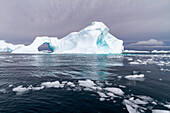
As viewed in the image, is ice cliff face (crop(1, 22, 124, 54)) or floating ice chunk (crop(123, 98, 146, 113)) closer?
floating ice chunk (crop(123, 98, 146, 113))

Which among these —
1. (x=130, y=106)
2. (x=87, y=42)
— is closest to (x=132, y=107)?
(x=130, y=106)

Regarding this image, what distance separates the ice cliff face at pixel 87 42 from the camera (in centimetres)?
5731

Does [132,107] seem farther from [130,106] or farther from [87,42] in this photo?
[87,42]

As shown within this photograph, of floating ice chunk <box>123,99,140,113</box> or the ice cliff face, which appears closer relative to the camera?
floating ice chunk <box>123,99,140,113</box>

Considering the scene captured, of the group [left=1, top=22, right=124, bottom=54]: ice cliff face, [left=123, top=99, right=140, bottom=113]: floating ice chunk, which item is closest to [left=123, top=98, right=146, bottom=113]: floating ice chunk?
[left=123, top=99, right=140, bottom=113]: floating ice chunk

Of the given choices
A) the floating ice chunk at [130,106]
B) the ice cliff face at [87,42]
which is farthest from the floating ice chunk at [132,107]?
the ice cliff face at [87,42]

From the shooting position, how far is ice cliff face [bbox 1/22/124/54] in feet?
188

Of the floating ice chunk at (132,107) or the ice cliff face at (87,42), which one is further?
the ice cliff face at (87,42)

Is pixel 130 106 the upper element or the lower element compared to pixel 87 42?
lower

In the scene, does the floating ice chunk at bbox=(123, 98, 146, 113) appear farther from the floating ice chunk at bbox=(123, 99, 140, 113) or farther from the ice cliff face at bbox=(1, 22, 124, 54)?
the ice cliff face at bbox=(1, 22, 124, 54)

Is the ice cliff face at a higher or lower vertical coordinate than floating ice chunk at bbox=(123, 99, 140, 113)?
higher

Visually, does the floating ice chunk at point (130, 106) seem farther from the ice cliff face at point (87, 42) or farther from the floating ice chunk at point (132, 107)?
the ice cliff face at point (87, 42)

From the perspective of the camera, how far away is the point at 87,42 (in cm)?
5900

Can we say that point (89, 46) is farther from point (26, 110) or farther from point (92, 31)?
point (26, 110)
